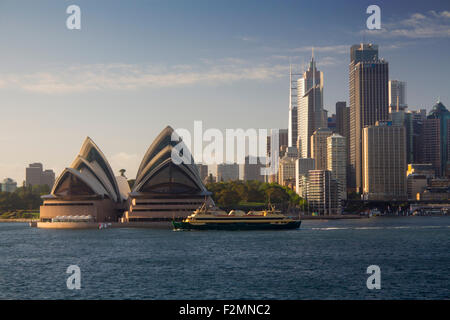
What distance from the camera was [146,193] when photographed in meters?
133

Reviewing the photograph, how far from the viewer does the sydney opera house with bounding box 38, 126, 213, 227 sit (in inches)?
5148

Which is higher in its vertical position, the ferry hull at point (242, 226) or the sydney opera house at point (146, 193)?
the sydney opera house at point (146, 193)

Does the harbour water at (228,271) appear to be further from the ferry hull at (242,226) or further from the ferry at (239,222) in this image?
the ferry at (239,222)

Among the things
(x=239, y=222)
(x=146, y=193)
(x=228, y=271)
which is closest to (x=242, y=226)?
(x=239, y=222)

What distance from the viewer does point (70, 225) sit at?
12581 centimetres

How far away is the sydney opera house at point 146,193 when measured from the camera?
13075cm

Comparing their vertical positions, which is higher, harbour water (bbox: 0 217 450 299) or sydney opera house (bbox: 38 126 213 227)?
sydney opera house (bbox: 38 126 213 227)

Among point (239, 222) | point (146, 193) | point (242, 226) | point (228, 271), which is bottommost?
point (242, 226)

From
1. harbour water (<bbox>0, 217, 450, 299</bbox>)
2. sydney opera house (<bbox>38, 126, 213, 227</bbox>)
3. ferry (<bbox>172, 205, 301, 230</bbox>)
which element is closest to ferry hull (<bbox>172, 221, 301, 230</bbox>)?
ferry (<bbox>172, 205, 301, 230</bbox>)

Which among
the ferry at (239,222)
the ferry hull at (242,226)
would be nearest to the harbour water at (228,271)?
the ferry hull at (242,226)

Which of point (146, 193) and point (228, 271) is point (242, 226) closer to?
point (146, 193)

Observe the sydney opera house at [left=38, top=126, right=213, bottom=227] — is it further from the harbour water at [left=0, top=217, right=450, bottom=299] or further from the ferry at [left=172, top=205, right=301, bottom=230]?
the harbour water at [left=0, top=217, right=450, bottom=299]
